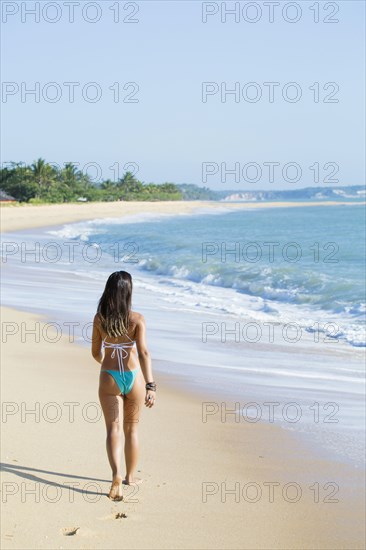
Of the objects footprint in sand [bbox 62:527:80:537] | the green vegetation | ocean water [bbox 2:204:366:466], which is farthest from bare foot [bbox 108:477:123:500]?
the green vegetation

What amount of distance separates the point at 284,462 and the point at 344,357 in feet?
16.6

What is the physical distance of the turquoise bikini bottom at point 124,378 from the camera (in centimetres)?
455

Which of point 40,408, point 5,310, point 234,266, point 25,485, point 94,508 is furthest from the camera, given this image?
point 234,266

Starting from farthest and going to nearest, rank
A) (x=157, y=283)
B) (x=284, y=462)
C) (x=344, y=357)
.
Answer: (x=157, y=283)
(x=344, y=357)
(x=284, y=462)

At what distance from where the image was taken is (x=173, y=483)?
5.61 metres

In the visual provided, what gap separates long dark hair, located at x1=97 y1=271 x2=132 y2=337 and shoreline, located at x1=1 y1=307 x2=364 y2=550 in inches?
56.5

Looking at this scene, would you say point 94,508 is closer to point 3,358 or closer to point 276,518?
point 276,518

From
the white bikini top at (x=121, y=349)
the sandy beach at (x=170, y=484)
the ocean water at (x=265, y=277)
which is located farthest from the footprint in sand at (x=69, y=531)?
the ocean water at (x=265, y=277)

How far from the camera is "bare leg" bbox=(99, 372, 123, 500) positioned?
4590mm

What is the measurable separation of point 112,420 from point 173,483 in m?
1.10

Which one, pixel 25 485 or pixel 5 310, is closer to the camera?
pixel 25 485

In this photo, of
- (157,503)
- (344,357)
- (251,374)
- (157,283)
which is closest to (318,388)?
(251,374)

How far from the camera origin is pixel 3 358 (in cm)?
930

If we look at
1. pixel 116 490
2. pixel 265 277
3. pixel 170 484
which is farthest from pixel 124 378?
pixel 265 277
